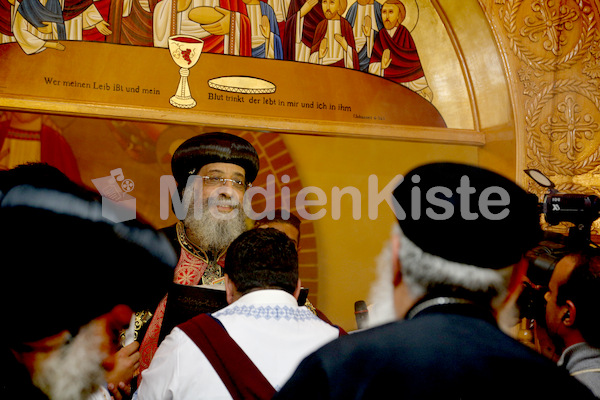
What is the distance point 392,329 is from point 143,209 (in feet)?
9.38

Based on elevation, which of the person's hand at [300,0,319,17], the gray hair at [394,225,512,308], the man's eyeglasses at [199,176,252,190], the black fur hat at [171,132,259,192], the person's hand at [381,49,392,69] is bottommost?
the gray hair at [394,225,512,308]

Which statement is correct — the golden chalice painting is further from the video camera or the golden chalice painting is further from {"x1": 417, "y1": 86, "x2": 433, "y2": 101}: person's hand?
the video camera

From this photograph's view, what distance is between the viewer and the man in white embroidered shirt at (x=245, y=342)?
1499 mm

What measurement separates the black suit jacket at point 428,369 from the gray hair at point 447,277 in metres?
0.10

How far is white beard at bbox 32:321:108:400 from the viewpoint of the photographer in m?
1.00

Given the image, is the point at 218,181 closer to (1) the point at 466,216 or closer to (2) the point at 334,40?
(2) the point at 334,40

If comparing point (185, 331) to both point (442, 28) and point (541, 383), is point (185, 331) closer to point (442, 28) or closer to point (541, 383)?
point (541, 383)

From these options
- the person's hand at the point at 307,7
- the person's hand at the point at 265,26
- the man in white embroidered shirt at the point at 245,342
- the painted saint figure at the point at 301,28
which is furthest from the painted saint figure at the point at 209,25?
the man in white embroidered shirt at the point at 245,342

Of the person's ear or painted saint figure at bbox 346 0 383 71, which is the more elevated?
painted saint figure at bbox 346 0 383 71

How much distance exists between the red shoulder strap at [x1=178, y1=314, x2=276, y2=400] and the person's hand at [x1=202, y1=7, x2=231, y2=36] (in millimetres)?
→ 2789

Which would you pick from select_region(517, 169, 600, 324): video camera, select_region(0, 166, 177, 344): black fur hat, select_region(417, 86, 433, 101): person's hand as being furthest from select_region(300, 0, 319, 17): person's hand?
select_region(0, 166, 177, 344): black fur hat

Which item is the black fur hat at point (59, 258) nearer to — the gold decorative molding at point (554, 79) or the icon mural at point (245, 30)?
the icon mural at point (245, 30)

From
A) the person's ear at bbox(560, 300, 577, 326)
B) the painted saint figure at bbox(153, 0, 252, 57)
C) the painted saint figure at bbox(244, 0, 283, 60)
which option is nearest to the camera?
the person's ear at bbox(560, 300, 577, 326)

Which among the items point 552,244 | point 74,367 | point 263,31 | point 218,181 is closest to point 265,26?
point 263,31
